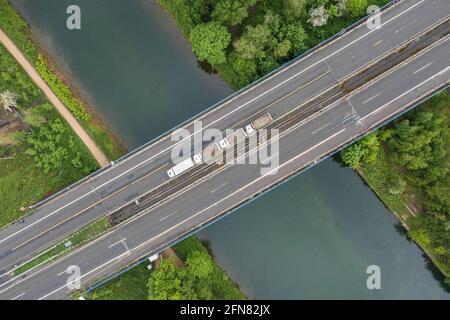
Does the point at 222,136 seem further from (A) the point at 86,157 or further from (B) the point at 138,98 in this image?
(A) the point at 86,157

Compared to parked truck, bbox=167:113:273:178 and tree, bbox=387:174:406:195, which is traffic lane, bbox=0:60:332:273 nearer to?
parked truck, bbox=167:113:273:178

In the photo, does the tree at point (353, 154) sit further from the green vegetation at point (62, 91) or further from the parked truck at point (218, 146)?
the green vegetation at point (62, 91)

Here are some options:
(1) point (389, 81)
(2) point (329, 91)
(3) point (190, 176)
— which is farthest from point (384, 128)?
(3) point (190, 176)

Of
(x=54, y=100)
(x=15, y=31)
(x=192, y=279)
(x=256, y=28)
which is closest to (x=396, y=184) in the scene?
(x=256, y=28)

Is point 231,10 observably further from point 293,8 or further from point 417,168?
point 417,168

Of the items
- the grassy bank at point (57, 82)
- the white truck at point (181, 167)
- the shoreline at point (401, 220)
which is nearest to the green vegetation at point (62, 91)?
the grassy bank at point (57, 82)

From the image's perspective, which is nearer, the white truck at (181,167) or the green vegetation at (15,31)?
the white truck at (181,167)

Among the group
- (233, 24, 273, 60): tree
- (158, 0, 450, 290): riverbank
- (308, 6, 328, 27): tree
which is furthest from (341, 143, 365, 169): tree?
(233, 24, 273, 60): tree
